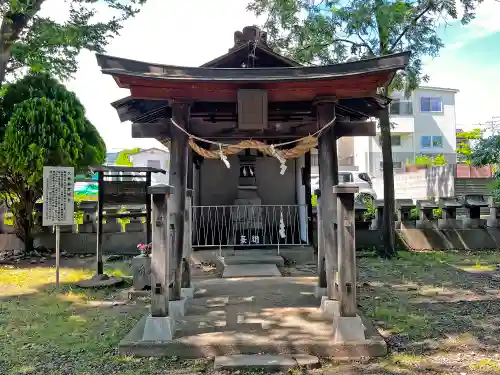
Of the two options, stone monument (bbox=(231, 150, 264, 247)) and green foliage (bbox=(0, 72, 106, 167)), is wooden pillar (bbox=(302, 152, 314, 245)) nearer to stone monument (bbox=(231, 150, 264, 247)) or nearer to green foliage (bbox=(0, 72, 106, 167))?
stone monument (bbox=(231, 150, 264, 247))

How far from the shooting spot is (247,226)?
11156 mm

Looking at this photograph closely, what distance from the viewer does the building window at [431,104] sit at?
2769 centimetres

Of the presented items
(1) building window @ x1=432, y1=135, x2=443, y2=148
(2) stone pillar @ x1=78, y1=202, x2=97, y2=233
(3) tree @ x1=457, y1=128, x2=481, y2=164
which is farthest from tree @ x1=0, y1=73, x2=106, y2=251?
(3) tree @ x1=457, y1=128, x2=481, y2=164

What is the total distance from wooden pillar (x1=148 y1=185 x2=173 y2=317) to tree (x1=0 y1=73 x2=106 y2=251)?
7.29 meters

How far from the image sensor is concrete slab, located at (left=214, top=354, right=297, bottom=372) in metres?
4.09

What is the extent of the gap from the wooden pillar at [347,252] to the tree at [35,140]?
8.69 m

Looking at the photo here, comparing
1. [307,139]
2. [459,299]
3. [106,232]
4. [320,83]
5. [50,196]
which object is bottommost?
[459,299]

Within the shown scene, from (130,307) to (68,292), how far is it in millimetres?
1819

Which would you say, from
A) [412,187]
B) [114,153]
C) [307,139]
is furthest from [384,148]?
[114,153]

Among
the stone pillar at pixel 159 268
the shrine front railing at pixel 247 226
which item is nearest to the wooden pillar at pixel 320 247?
the stone pillar at pixel 159 268

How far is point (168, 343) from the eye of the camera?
4484mm

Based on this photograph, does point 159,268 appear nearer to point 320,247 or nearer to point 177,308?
point 177,308

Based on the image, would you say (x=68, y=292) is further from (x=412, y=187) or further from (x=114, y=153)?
(x=114, y=153)

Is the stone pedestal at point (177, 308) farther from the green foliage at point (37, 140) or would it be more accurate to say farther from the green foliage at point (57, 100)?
the green foliage at point (57, 100)
